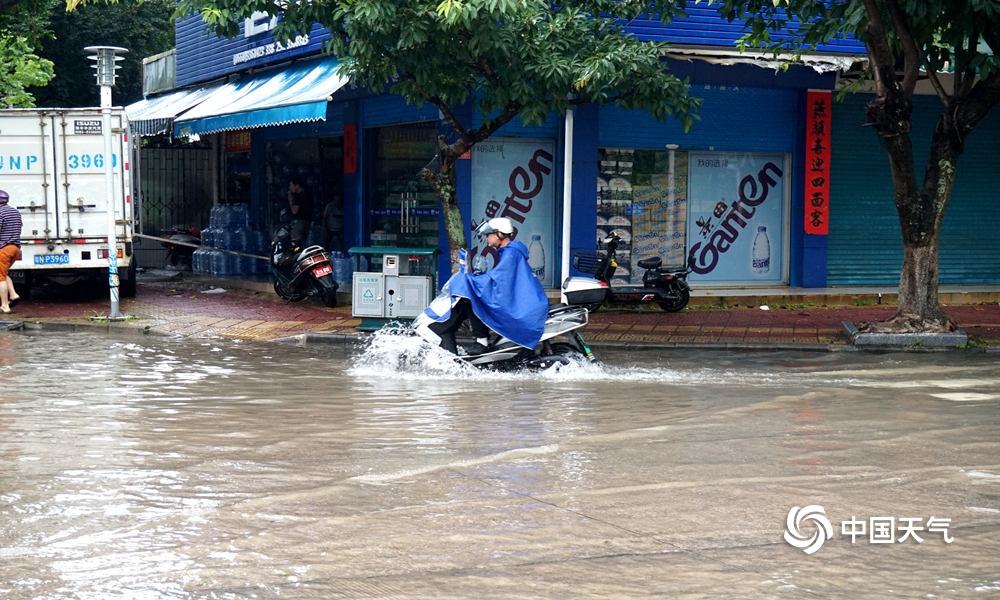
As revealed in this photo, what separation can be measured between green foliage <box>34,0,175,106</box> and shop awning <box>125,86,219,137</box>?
1174 centimetres

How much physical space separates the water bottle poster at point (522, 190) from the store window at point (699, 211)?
81 cm

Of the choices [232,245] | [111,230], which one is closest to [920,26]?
[111,230]

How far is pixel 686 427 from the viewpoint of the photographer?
9320 millimetres

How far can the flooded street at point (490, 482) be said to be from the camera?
5.56 metres

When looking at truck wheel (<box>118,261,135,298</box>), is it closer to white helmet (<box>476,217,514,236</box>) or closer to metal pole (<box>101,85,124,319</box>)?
metal pole (<box>101,85,124,319</box>)

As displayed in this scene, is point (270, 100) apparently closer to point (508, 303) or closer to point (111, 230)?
point (111, 230)

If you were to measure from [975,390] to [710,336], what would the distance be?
466 cm

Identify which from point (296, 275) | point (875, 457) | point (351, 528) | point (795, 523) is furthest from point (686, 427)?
point (296, 275)

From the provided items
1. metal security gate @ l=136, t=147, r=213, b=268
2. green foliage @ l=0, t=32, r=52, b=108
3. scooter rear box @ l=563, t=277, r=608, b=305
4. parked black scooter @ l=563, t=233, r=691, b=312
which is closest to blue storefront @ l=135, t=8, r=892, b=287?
parked black scooter @ l=563, t=233, r=691, b=312

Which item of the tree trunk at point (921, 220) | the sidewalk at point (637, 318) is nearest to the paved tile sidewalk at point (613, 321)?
the sidewalk at point (637, 318)

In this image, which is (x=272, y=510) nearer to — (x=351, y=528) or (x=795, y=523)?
(x=351, y=528)

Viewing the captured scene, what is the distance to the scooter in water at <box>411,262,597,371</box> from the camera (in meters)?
12.1

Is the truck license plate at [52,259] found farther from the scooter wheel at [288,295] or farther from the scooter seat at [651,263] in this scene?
the scooter seat at [651,263]

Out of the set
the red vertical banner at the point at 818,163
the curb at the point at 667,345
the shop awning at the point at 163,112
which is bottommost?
the curb at the point at 667,345
